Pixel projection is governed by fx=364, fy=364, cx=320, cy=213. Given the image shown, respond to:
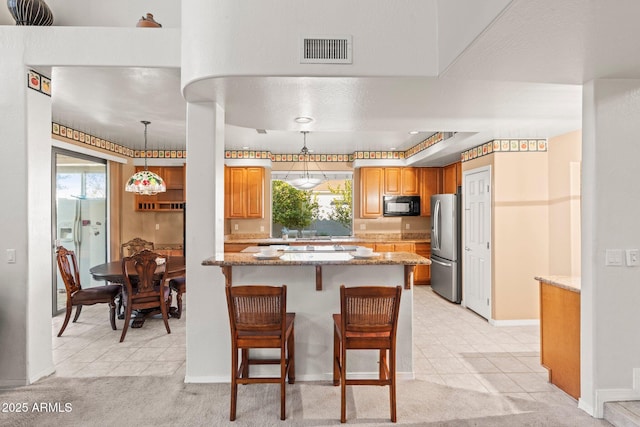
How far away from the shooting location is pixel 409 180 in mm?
7043

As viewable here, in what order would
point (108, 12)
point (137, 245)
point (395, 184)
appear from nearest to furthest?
point (108, 12) → point (137, 245) → point (395, 184)

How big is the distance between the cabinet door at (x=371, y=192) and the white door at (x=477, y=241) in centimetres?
190

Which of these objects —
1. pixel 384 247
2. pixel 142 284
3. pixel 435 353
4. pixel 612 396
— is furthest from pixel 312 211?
pixel 612 396

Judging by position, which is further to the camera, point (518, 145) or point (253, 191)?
point (253, 191)

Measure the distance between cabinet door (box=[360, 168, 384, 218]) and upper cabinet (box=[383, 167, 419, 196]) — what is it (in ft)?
0.41

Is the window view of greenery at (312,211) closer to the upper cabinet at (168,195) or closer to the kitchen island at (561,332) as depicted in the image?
the upper cabinet at (168,195)

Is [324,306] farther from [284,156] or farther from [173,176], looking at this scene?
[173,176]

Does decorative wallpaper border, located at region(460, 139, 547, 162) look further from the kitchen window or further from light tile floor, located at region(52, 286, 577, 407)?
the kitchen window

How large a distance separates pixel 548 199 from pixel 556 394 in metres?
2.57

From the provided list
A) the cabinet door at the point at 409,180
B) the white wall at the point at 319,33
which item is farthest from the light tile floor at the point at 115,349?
the cabinet door at the point at 409,180

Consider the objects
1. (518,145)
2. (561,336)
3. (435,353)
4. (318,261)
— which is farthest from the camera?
(518,145)

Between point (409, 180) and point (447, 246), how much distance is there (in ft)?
5.76

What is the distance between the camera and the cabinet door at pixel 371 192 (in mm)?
7020

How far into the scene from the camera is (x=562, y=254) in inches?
173
